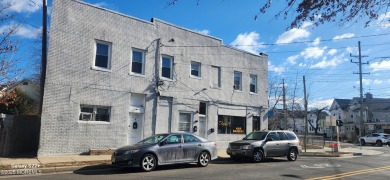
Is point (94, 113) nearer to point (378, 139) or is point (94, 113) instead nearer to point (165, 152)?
point (165, 152)

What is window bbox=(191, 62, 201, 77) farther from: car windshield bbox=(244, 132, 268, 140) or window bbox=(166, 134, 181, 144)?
window bbox=(166, 134, 181, 144)

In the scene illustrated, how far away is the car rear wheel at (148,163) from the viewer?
1217cm

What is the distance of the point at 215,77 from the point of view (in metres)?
22.7

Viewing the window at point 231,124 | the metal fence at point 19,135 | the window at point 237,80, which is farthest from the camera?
the window at point 237,80

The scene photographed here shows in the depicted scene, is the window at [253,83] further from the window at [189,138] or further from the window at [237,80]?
the window at [189,138]

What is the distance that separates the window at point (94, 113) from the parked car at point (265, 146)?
6.20m

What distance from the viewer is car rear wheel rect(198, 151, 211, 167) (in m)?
14.1

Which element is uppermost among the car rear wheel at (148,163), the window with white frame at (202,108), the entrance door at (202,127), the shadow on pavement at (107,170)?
the window with white frame at (202,108)

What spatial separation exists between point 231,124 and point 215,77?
3.39 metres

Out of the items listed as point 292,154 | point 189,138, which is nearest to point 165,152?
point 189,138

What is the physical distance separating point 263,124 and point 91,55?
557 inches

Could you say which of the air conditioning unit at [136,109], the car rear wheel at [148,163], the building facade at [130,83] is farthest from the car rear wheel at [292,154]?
the car rear wheel at [148,163]

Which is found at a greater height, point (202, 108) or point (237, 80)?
point (237, 80)

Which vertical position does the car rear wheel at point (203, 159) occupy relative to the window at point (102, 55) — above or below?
below
